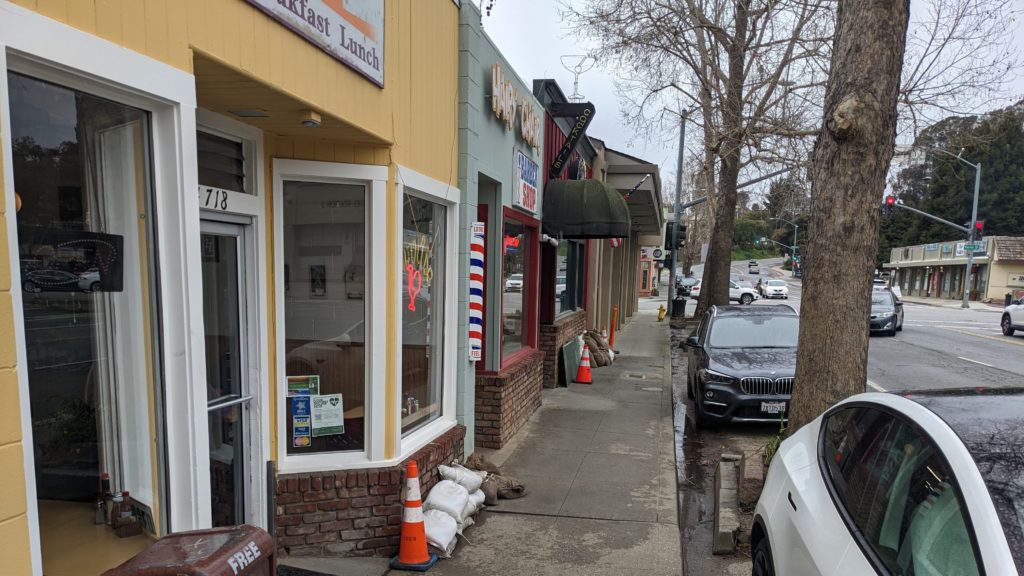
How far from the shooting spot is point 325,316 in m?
4.69

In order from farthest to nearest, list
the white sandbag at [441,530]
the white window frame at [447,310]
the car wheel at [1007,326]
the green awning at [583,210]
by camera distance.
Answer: the car wheel at [1007,326] < the green awning at [583,210] < the white window frame at [447,310] < the white sandbag at [441,530]

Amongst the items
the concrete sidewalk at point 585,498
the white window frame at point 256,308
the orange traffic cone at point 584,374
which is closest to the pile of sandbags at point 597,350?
the orange traffic cone at point 584,374

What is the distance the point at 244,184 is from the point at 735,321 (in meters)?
7.51

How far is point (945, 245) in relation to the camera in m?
51.1

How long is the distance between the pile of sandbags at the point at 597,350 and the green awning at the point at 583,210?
438 cm

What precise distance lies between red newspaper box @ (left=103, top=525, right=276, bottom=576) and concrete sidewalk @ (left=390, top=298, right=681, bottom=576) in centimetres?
239

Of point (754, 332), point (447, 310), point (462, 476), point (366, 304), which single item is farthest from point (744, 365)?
point (366, 304)

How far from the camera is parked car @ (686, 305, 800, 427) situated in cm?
786

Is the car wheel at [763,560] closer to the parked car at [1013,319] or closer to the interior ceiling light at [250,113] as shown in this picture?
the interior ceiling light at [250,113]

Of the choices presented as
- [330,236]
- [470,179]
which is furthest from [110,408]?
[470,179]

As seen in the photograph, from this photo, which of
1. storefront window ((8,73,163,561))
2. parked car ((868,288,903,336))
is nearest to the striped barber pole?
storefront window ((8,73,163,561))

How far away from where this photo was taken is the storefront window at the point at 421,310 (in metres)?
5.12

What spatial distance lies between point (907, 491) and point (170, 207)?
316 cm

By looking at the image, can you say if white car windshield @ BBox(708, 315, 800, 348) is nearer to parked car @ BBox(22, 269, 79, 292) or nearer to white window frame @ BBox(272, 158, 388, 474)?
white window frame @ BBox(272, 158, 388, 474)
